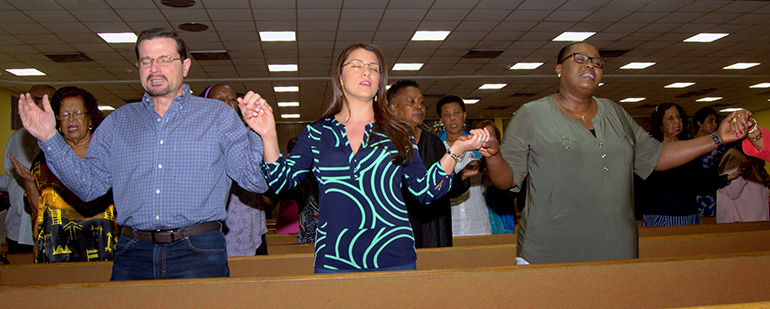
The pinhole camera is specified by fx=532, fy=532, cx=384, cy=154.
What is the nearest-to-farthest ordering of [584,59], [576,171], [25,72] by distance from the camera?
[576,171] → [584,59] → [25,72]

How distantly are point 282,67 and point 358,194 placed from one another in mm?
10325

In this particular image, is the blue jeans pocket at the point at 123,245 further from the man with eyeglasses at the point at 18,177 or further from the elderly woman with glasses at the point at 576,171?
the man with eyeglasses at the point at 18,177

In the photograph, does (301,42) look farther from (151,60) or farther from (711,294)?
(711,294)

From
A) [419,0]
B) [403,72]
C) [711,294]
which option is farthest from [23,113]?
[403,72]

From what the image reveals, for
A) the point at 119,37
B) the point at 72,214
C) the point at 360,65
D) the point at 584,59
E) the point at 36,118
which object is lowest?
the point at 72,214

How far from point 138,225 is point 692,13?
9291mm

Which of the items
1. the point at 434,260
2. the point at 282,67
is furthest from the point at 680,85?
the point at 434,260

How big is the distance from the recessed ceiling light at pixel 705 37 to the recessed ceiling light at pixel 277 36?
296 inches

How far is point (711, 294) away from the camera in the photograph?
201 cm

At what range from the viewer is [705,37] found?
10.2 m

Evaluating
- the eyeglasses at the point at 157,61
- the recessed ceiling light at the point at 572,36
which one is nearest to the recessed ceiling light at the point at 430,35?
the recessed ceiling light at the point at 572,36

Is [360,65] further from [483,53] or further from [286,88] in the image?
[286,88]

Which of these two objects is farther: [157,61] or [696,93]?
[696,93]

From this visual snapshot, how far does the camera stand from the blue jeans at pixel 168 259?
6.27ft
